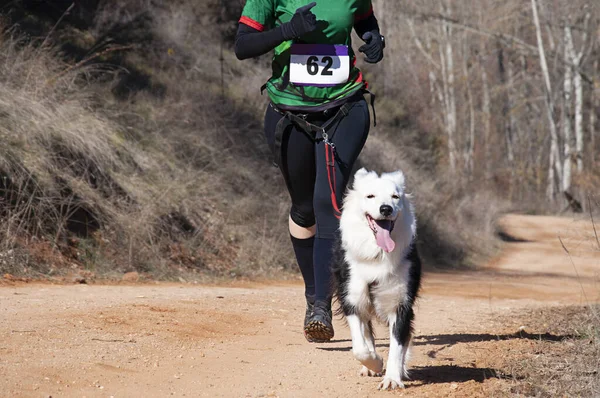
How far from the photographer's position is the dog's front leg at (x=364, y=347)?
452 cm

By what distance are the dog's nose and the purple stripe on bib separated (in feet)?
4.41

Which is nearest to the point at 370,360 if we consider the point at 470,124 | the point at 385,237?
the point at 385,237

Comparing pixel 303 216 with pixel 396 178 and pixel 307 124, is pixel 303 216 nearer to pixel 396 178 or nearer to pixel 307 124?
pixel 307 124

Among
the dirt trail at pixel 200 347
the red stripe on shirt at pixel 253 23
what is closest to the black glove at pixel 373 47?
the red stripe on shirt at pixel 253 23

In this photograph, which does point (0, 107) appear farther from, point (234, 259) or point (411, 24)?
point (411, 24)

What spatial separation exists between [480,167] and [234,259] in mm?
36193

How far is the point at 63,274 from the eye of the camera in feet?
31.3

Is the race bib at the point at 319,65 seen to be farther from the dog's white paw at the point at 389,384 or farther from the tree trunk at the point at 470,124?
the tree trunk at the point at 470,124

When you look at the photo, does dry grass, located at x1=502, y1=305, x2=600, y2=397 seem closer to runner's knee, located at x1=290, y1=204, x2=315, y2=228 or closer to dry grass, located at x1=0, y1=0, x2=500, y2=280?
runner's knee, located at x1=290, y1=204, x2=315, y2=228

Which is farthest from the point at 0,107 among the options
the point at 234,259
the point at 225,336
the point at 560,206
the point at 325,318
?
the point at 560,206

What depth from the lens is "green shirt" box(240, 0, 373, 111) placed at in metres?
5.42

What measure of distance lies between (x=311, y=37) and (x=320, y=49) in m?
0.13

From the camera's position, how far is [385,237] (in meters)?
4.61

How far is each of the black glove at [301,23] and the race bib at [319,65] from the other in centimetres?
24
